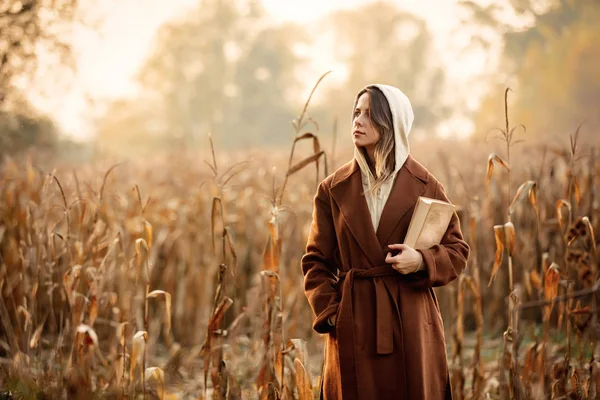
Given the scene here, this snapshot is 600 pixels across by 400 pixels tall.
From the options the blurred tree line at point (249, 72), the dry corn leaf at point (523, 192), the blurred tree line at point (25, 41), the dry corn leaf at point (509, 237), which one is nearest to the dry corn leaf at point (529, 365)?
the dry corn leaf at point (509, 237)

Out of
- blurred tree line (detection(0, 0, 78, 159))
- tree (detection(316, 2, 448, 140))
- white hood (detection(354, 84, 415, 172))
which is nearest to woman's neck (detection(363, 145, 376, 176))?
white hood (detection(354, 84, 415, 172))

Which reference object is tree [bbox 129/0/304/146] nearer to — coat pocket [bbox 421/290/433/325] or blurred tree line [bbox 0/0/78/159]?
blurred tree line [bbox 0/0/78/159]

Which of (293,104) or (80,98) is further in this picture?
(293,104)

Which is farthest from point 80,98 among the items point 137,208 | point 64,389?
point 64,389

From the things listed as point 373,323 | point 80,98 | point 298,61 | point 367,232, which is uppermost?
point 298,61

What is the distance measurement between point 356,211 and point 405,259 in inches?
10.4

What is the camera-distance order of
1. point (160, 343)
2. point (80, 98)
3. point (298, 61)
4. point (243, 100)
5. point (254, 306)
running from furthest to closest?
point (298, 61) → point (243, 100) → point (80, 98) → point (160, 343) → point (254, 306)

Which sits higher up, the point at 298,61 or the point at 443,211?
the point at 298,61

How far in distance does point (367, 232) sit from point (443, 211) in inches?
10.5

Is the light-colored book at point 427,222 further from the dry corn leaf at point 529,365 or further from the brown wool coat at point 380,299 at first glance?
the dry corn leaf at point 529,365

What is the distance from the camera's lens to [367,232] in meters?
2.30

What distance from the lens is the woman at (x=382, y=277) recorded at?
2248mm

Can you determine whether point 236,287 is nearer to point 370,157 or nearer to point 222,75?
point 370,157

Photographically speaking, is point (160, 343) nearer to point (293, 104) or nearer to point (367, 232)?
point (367, 232)
